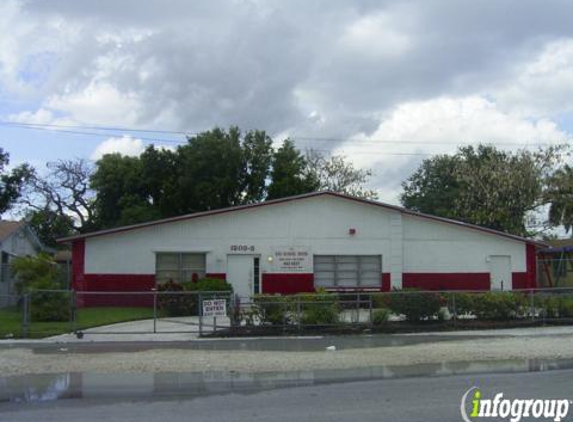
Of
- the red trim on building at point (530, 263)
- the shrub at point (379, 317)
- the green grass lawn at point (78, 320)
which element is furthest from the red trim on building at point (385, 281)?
the shrub at point (379, 317)

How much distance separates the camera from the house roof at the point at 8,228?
35625 millimetres

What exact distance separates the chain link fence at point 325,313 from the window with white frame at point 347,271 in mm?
9411

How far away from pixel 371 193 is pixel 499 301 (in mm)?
40945

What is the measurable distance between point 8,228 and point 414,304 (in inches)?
989

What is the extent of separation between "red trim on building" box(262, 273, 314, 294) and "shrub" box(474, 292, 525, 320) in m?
10.8

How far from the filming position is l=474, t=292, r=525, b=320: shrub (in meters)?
21.1

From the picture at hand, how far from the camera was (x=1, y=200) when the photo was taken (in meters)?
38.7

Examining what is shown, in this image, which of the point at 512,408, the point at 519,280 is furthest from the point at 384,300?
the point at 519,280

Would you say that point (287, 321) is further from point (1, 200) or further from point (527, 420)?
point (1, 200)

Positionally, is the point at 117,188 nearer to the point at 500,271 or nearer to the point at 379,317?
the point at 500,271

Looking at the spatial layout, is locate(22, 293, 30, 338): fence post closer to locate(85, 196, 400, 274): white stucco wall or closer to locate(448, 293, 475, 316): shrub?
locate(85, 196, 400, 274): white stucco wall

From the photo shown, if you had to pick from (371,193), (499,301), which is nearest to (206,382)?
(499,301)

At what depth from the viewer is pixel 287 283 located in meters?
30.8

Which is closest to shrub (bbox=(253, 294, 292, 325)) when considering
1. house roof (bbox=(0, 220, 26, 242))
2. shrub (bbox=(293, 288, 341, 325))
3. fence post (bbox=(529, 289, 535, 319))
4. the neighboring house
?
shrub (bbox=(293, 288, 341, 325))
